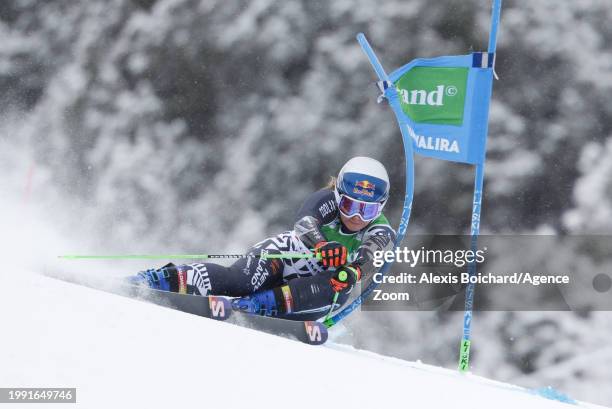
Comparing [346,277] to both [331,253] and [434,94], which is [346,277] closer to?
[331,253]

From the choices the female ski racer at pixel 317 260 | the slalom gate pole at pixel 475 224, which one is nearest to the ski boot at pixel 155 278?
the female ski racer at pixel 317 260

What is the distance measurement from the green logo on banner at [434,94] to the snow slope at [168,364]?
2.57 metres

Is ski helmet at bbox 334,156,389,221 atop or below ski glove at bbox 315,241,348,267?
atop

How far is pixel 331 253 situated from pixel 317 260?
437mm

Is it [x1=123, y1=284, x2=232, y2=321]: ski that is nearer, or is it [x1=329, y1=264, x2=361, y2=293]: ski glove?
[x1=123, y1=284, x2=232, y2=321]: ski

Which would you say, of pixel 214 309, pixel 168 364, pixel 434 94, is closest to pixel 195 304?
pixel 214 309

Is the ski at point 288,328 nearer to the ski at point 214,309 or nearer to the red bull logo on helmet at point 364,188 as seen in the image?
the ski at point 214,309

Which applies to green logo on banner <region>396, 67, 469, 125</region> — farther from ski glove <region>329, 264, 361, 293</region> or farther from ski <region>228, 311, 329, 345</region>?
ski <region>228, 311, 329, 345</region>

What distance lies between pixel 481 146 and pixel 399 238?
0.84 meters

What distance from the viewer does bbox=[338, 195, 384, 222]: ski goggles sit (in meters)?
5.28

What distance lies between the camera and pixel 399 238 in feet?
17.9

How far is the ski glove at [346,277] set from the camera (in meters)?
5.15
